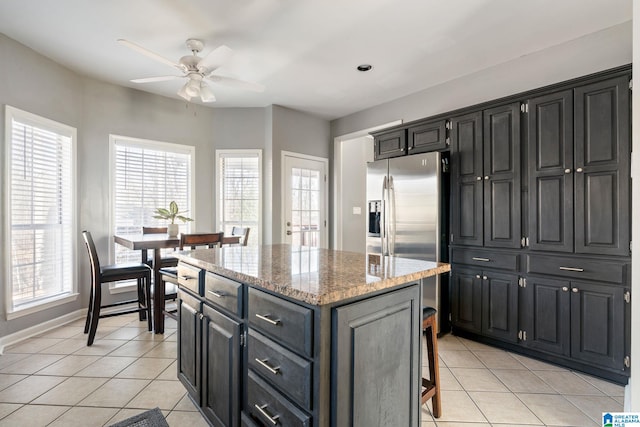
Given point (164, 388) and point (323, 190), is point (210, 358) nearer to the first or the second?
point (164, 388)

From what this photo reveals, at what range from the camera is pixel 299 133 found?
4777 millimetres

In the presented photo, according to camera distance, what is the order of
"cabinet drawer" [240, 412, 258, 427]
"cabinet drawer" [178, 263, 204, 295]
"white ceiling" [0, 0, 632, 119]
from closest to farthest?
"cabinet drawer" [240, 412, 258, 427]
"cabinet drawer" [178, 263, 204, 295]
"white ceiling" [0, 0, 632, 119]

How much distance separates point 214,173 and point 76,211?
1701 mm

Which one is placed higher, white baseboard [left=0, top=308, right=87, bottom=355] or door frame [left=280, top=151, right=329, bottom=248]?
door frame [left=280, top=151, right=329, bottom=248]

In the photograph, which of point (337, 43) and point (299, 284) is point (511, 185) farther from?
point (299, 284)

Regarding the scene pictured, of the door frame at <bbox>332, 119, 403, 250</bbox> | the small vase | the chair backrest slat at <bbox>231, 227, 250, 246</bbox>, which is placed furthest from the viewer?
the door frame at <bbox>332, 119, 403, 250</bbox>

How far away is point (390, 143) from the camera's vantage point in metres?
3.61

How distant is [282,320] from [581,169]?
2.47m

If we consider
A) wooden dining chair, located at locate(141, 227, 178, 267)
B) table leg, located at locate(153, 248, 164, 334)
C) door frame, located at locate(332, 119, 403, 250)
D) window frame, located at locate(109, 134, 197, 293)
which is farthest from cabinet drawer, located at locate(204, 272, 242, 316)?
door frame, located at locate(332, 119, 403, 250)

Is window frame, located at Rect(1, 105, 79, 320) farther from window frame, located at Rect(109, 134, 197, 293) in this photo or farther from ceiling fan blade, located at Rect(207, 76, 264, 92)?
ceiling fan blade, located at Rect(207, 76, 264, 92)

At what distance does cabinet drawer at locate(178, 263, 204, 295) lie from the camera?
1714 mm

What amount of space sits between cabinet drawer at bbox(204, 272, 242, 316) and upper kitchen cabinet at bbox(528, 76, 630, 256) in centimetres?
239

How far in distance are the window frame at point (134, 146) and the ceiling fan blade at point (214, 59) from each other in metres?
1.75

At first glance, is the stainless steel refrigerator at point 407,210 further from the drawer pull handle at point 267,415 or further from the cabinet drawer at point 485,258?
the drawer pull handle at point 267,415
